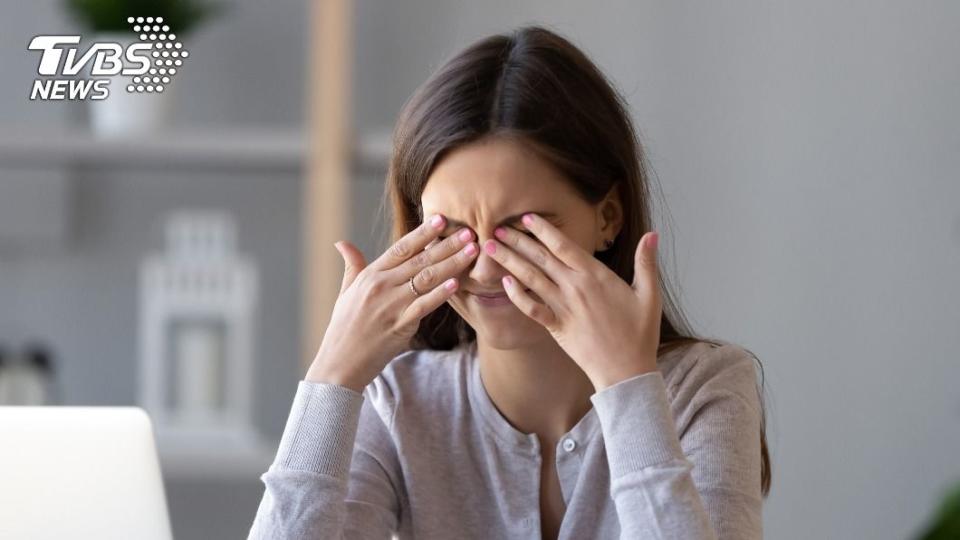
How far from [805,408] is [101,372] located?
1.36m

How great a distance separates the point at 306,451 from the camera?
4.07ft

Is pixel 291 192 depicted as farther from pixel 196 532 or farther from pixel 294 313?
pixel 196 532

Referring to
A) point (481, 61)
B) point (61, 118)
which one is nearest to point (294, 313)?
point (61, 118)

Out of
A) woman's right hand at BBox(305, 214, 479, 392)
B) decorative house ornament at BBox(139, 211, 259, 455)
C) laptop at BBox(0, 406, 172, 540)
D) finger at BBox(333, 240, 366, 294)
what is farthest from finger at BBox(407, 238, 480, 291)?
decorative house ornament at BBox(139, 211, 259, 455)

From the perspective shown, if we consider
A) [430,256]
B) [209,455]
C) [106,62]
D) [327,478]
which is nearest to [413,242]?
[430,256]

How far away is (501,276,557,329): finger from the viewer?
4.06 ft

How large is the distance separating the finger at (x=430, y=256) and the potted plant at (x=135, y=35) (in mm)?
1285

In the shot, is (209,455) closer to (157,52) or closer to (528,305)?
(157,52)

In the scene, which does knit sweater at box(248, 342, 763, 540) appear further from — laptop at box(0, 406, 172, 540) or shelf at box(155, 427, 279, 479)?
shelf at box(155, 427, 279, 479)

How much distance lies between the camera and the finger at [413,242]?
1.26 m

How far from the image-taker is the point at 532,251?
1239 mm

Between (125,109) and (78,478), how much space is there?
1.50m

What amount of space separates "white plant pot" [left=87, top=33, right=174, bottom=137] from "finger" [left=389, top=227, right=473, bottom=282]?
1.28 metres

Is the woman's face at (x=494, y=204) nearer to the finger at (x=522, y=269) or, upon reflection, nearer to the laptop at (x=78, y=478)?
the finger at (x=522, y=269)
